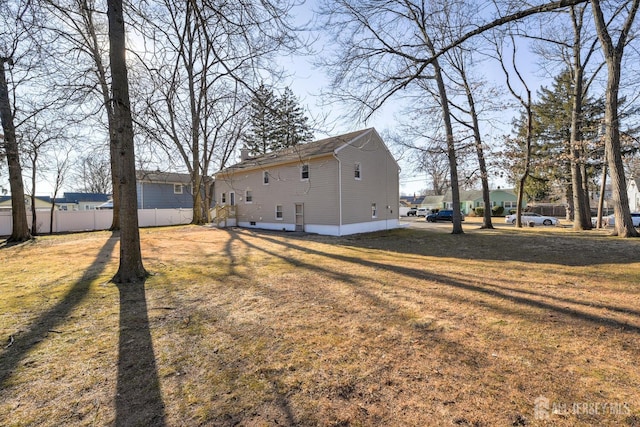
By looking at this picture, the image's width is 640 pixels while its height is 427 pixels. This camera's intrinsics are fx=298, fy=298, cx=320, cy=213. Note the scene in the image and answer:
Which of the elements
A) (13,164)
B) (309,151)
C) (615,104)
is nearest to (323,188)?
(309,151)

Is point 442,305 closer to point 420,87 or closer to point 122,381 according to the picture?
point 122,381

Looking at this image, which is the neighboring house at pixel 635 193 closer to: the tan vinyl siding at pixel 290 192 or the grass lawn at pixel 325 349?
the tan vinyl siding at pixel 290 192

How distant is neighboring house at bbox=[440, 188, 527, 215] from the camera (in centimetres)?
4684

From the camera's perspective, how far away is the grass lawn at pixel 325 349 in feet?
7.67

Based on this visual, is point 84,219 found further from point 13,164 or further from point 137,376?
point 137,376

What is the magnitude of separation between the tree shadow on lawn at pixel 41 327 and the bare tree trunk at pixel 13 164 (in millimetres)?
9328

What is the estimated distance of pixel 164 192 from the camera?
1239 inches

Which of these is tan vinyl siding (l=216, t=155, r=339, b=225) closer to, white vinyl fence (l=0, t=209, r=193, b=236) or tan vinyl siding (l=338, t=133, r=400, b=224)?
tan vinyl siding (l=338, t=133, r=400, b=224)

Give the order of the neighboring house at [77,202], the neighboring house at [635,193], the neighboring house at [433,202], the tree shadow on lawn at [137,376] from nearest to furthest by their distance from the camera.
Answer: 1. the tree shadow on lawn at [137,376]
2. the neighboring house at [635,193]
3. the neighboring house at [77,202]
4. the neighboring house at [433,202]

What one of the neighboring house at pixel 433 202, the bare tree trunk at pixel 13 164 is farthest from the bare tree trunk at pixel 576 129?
the neighboring house at pixel 433 202

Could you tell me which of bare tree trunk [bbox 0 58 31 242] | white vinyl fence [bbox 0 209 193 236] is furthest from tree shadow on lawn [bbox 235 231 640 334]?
white vinyl fence [bbox 0 209 193 236]

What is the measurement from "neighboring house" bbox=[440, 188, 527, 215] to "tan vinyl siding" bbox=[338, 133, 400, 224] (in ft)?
106

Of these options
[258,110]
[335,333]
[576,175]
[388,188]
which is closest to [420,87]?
[388,188]

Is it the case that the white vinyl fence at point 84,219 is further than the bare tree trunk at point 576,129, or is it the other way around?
the white vinyl fence at point 84,219
